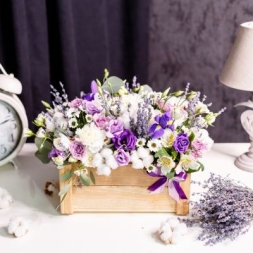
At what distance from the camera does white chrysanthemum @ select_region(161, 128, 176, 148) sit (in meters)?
1.06

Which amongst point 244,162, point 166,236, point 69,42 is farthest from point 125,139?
point 69,42

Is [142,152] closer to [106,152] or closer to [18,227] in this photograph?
[106,152]

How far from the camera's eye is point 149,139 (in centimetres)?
107

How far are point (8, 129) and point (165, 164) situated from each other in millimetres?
468

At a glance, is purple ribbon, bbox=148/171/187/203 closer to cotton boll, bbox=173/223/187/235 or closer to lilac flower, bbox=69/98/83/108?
cotton boll, bbox=173/223/187/235

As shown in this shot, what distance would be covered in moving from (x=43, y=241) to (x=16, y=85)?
0.42 meters

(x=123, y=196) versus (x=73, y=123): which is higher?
(x=73, y=123)

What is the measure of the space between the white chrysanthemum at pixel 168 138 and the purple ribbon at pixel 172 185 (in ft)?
0.23

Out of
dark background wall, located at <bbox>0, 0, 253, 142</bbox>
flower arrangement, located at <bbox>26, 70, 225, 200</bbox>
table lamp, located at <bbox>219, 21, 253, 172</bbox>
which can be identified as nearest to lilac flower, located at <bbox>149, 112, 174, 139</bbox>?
flower arrangement, located at <bbox>26, 70, 225, 200</bbox>

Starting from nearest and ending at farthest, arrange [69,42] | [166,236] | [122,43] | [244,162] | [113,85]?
[166,236], [113,85], [244,162], [69,42], [122,43]

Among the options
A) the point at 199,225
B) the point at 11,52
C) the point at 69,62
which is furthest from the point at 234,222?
the point at 11,52

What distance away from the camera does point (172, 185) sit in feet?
3.64

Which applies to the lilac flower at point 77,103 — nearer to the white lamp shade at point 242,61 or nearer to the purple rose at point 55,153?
the purple rose at point 55,153

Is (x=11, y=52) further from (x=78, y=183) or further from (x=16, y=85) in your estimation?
(x=78, y=183)
